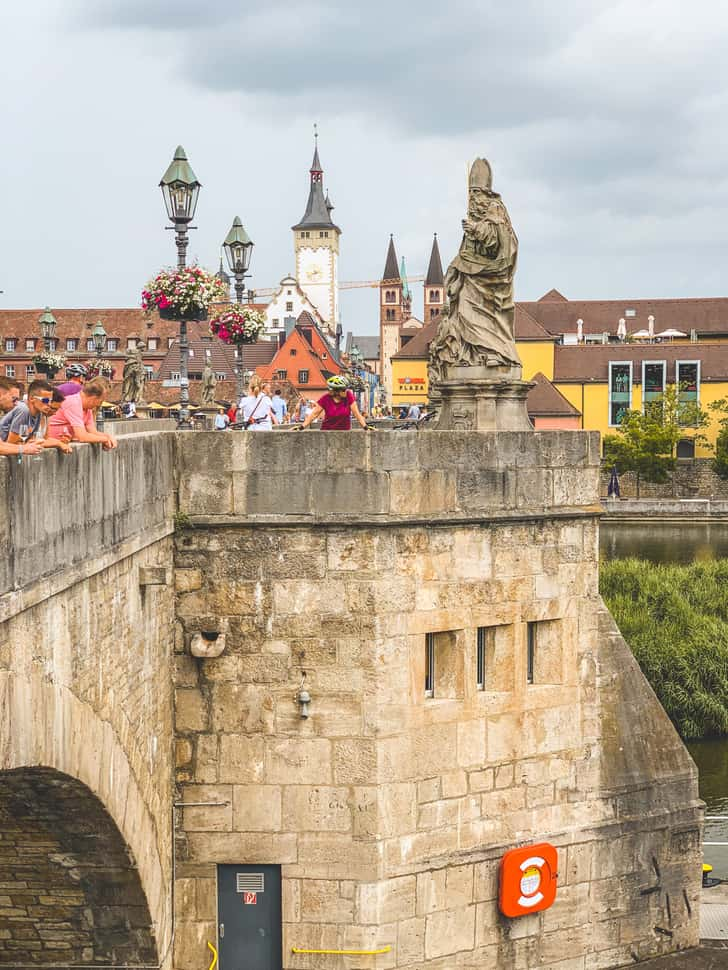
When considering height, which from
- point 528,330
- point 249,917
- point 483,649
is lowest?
point 249,917

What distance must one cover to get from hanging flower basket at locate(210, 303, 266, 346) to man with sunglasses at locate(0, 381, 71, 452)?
469 inches

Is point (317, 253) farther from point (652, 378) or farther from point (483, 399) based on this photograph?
point (483, 399)

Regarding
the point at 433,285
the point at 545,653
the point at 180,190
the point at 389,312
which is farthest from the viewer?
the point at 389,312

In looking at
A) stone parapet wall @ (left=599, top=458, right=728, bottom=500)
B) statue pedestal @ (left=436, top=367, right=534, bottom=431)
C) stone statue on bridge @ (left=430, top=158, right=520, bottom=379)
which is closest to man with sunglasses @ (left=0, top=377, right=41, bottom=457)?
statue pedestal @ (left=436, top=367, right=534, bottom=431)

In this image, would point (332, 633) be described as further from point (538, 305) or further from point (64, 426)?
point (538, 305)

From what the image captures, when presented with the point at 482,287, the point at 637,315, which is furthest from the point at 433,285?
the point at 482,287

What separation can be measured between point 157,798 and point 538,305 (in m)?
93.5

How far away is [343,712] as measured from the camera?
12.5m

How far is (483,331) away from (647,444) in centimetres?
6836

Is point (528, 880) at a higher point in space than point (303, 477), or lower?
lower

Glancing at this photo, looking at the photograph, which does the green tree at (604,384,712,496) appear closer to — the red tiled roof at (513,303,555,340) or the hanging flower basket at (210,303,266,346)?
the red tiled roof at (513,303,555,340)

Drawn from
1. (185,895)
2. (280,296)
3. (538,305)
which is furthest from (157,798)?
(280,296)

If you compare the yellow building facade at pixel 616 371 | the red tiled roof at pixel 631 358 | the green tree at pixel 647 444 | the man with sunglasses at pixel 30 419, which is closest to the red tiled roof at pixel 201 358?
the yellow building facade at pixel 616 371

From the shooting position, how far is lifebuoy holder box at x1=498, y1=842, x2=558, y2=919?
43.2 ft
